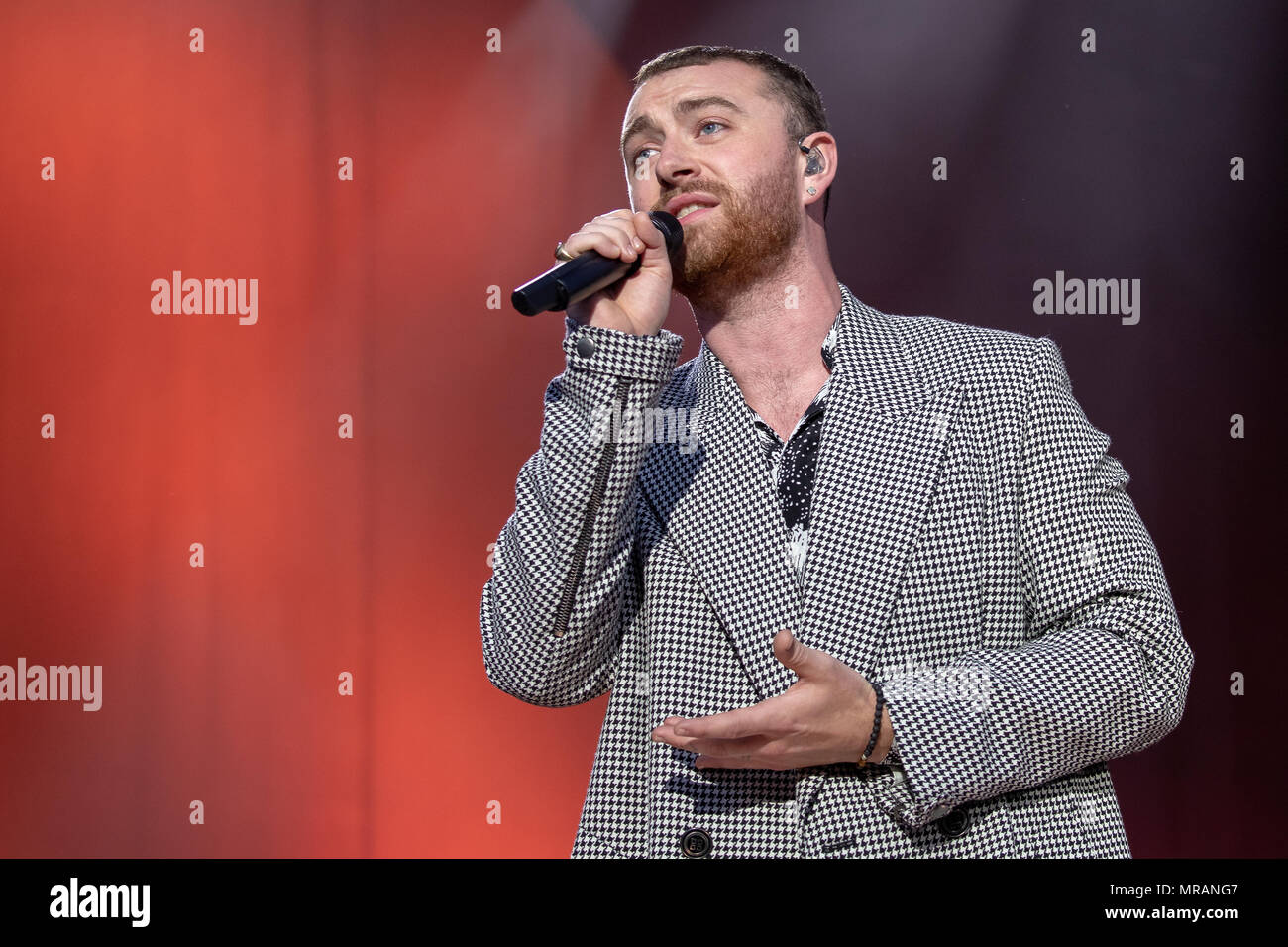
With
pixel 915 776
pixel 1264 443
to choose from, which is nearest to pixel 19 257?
pixel 915 776

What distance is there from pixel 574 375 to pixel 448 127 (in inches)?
59.6

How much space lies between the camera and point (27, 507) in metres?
2.63

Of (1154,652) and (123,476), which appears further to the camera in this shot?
(123,476)

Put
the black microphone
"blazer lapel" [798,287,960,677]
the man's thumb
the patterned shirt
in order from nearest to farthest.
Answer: the man's thumb → the black microphone → "blazer lapel" [798,287,960,677] → the patterned shirt

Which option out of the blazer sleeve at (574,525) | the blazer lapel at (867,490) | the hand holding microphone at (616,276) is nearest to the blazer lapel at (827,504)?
the blazer lapel at (867,490)

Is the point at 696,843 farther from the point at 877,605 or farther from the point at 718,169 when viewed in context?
the point at 718,169

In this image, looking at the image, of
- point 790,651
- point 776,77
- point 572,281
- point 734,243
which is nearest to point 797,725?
point 790,651

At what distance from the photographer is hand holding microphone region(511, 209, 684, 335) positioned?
1.28m

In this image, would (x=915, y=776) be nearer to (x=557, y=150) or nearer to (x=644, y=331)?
(x=644, y=331)

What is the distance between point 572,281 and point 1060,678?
0.63m

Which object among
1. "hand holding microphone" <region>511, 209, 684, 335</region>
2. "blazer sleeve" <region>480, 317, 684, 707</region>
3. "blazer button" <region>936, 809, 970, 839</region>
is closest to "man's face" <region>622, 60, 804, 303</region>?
"hand holding microphone" <region>511, 209, 684, 335</region>

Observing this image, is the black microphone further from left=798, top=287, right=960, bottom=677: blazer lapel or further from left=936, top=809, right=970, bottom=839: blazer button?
left=936, top=809, right=970, bottom=839: blazer button

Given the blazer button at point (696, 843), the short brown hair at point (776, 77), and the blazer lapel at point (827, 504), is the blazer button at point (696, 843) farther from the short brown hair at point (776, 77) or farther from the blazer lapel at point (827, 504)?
the short brown hair at point (776, 77)

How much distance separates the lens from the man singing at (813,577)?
1244 mm
